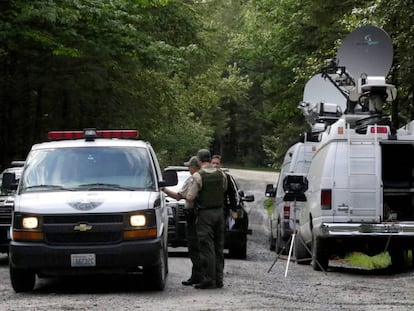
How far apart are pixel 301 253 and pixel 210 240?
6.05 metres

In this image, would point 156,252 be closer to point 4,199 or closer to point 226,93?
point 4,199

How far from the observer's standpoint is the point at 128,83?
102 ft

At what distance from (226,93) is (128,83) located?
76.6ft

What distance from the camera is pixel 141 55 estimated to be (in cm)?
2508

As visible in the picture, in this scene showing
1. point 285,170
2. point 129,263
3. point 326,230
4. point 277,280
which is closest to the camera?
point 129,263

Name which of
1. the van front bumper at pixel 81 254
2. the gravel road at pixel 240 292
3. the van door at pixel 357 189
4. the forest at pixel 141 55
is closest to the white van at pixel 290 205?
the forest at pixel 141 55

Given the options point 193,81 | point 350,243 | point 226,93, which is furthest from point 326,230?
point 226,93

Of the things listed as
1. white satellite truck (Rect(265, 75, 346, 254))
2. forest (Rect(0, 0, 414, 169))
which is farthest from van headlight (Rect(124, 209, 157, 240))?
forest (Rect(0, 0, 414, 169))

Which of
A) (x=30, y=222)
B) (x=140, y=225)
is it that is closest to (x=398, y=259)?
(x=140, y=225)

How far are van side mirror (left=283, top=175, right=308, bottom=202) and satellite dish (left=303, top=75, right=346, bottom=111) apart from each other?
18.0 ft

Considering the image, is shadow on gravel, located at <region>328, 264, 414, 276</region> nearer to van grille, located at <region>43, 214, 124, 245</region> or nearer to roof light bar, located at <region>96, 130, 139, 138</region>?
roof light bar, located at <region>96, 130, 139, 138</region>

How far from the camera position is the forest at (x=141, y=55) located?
72.9 feet

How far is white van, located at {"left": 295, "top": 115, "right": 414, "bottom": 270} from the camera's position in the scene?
49.5 feet

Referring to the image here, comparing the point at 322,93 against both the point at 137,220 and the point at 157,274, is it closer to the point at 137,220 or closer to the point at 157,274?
the point at 157,274
